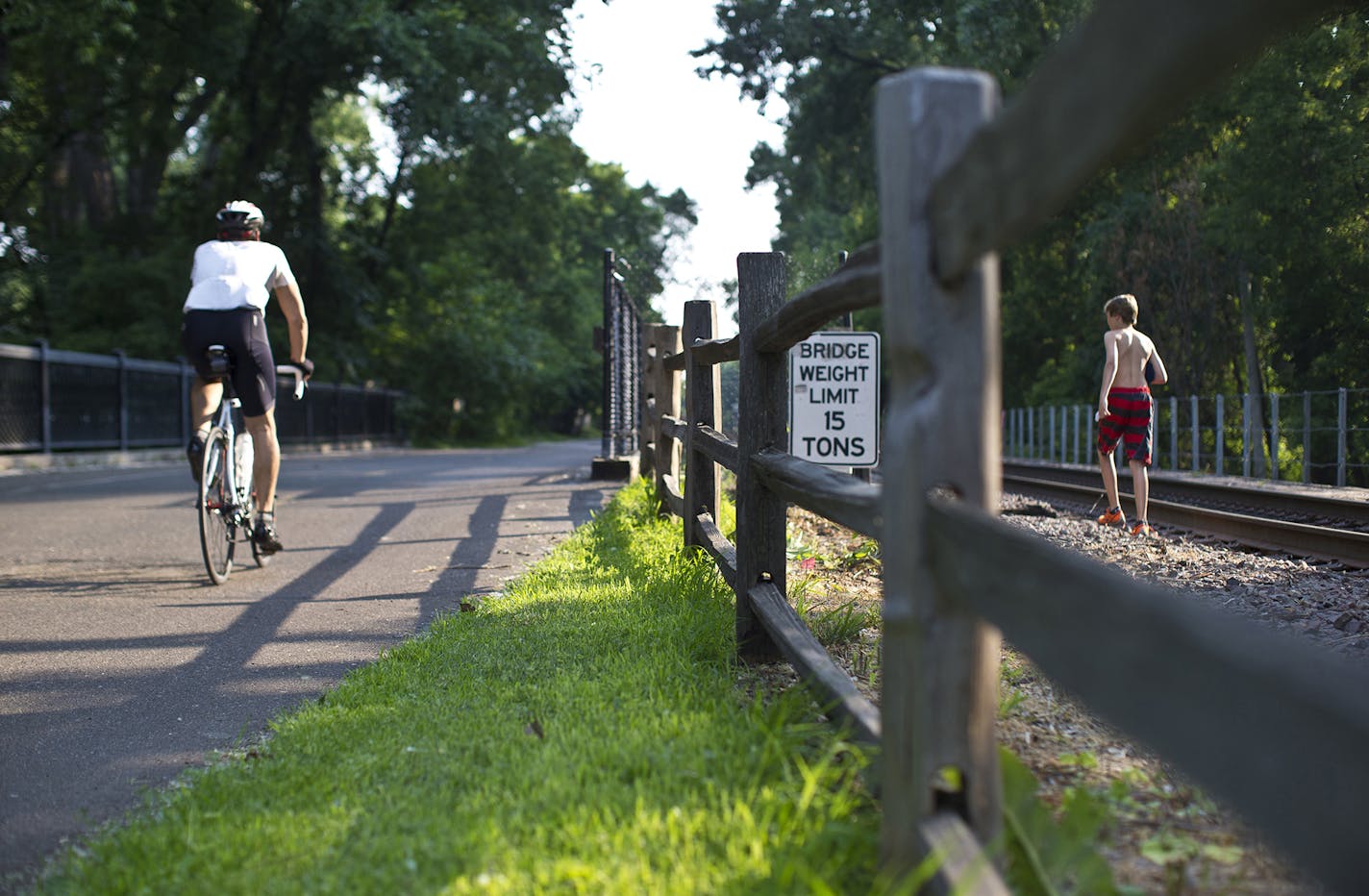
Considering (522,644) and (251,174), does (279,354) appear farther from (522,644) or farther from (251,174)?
(522,644)

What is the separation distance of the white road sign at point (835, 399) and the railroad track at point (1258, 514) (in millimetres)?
2766

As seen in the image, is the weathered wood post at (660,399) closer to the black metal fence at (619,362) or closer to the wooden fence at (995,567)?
the black metal fence at (619,362)

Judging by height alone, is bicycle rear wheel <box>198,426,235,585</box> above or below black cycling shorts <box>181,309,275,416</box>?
below

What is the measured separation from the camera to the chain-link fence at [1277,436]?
14078 mm

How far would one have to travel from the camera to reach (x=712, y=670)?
361 cm

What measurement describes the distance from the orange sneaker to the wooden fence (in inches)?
270

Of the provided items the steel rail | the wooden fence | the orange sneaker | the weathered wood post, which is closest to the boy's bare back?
the orange sneaker

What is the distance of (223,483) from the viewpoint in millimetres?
6250

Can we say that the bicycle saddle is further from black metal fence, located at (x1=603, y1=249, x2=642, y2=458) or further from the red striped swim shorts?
black metal fence, located at (x1=603, y1=249, x2=642, y2=458)

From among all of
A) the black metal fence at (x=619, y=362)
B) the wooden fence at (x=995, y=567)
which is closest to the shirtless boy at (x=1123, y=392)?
the black metal fence at (x=619, y=362)

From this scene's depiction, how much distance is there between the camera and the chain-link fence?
14078 mm

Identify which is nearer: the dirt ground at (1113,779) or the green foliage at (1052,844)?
the green foliage at (1052,844)

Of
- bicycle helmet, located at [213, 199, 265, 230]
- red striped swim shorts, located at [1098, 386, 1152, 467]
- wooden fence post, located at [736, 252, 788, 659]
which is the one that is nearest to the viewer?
wooden fence post, located at [736, 252, 788, 659]

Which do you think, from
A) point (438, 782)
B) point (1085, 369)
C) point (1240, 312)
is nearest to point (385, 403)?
point (1085, 369)
